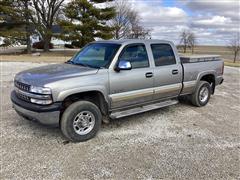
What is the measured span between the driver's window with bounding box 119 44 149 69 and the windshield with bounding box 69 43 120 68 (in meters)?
0.21

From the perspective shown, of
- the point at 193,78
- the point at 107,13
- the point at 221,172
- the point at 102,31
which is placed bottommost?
the point at 221,172

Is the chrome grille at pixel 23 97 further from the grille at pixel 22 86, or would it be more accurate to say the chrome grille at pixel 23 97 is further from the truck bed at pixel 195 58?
the truck bed at pixel 195 58

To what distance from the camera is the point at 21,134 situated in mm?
4559

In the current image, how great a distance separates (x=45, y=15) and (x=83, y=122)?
98.1ft

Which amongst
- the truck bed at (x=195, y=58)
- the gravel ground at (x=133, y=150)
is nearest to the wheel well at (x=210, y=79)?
the truck bed at (x=195, y=58)

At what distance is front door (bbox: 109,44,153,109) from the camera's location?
4602 millimetres

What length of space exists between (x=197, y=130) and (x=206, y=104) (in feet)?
7.04

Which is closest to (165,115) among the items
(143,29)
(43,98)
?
(43,98)

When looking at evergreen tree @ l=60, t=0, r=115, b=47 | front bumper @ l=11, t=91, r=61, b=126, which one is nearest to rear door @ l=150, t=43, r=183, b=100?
front bumper @ l=11, t=91, r=61, b=126

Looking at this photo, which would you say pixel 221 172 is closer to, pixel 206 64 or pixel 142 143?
pixel 142 143

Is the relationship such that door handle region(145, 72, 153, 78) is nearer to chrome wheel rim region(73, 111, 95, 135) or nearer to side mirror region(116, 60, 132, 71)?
side mirror region(116, 60, 132, 71)

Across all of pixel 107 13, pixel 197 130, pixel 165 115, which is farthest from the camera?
pixel 107 13

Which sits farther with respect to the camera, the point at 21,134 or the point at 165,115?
the point at 165,115

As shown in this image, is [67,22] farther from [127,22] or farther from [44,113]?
[44,113]
